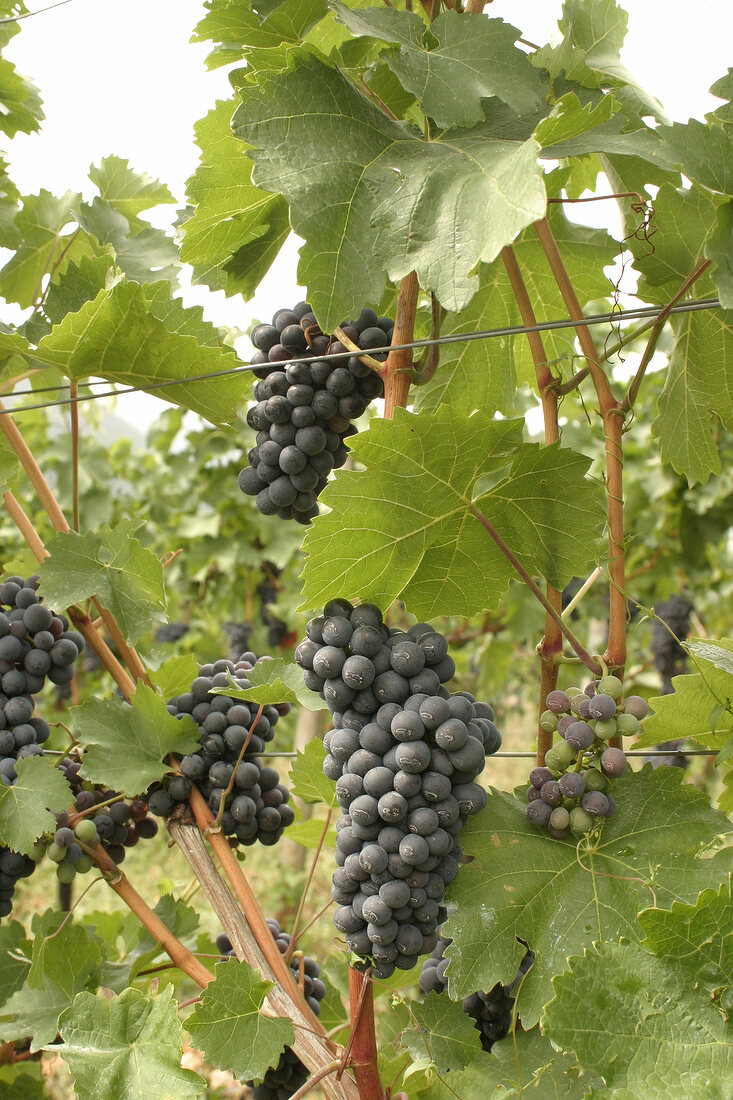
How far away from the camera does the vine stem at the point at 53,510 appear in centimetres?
140

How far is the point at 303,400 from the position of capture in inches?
45.8

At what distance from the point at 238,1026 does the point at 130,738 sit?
438 mm

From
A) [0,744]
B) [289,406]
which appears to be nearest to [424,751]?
[289,406]

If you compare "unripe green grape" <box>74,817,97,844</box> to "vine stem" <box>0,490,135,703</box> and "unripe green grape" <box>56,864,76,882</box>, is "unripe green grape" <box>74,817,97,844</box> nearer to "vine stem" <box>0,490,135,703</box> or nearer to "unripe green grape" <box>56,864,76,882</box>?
"unripe green grape" <box>56,864,76,882</box>

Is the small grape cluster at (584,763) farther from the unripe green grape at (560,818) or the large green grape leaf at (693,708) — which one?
the large green grape leaf at (693,708)

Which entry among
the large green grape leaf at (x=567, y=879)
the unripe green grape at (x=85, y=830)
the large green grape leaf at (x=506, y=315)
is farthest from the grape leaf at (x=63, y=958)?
the large green grape leaf at (x=506, y=315)

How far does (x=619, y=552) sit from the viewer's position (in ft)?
3.59

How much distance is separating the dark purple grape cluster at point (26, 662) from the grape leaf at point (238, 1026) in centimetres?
51

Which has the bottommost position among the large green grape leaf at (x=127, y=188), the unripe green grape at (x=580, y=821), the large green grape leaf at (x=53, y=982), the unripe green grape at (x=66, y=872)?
the large green grape leaf at (x=53, y=982)

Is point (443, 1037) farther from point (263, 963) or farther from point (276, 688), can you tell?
point (276, 688)

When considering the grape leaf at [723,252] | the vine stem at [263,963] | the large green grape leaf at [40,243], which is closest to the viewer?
the grape leaf at [723,252]

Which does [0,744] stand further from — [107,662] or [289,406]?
[289,406]

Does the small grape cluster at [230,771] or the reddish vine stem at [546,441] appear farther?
the small grape cluster at [230,771]

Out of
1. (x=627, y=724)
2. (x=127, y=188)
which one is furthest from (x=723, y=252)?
(x=127, y=188)
